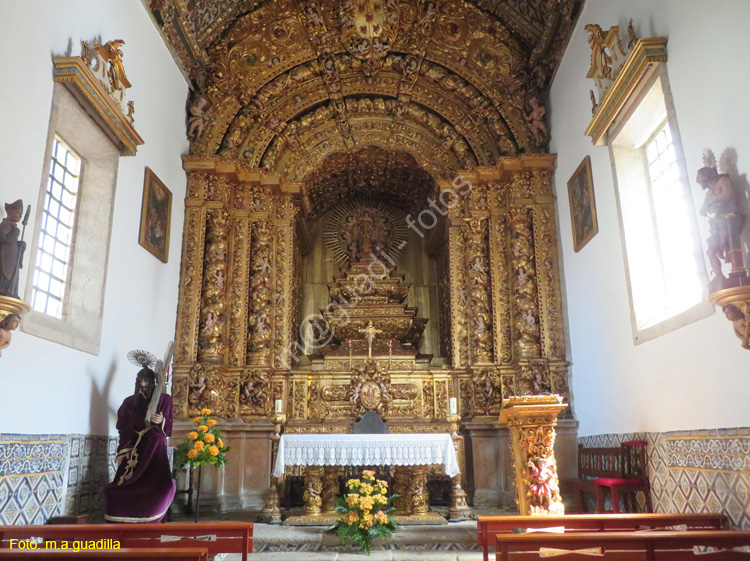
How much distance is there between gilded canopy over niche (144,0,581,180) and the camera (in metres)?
9.94

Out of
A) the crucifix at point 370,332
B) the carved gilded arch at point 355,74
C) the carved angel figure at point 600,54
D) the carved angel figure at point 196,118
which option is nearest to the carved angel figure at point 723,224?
the carved angel figure at point 600,54

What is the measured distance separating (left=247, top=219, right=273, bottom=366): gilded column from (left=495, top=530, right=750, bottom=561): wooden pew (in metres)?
6.84

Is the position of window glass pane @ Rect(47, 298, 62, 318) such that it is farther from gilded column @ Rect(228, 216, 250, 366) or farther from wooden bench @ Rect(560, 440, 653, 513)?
wooden bench @ Rect(560, 440, 653, 513)

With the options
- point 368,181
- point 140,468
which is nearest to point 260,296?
point 368,181

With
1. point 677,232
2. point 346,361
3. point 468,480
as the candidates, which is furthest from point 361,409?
point 677,232

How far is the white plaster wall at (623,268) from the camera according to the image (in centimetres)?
469

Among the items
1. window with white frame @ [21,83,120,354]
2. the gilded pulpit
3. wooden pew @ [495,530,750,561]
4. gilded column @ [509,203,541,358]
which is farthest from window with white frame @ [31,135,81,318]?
gilded column @ [509,203,541,358]

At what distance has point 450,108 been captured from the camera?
10.7 meters

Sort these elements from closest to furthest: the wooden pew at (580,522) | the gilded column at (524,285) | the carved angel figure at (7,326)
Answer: the wooden pew at (580,522) → the carved angel figure at (7,326) → the gilded column at (524,285)

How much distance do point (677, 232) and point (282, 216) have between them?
6367mm

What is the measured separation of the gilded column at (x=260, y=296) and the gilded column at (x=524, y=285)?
4.04 meters

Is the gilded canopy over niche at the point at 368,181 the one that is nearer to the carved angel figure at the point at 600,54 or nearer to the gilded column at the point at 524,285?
the gilded column at the point at 524,285

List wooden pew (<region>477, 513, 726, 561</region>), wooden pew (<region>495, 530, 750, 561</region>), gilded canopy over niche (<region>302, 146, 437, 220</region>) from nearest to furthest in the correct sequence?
wooden pew (<region>495, 530, 750, 561</region>) < wooden pew (<region>477, 513, 726, 561</region>) < gilded canopy over niche (<region>302, 146, 437, 220</region>)

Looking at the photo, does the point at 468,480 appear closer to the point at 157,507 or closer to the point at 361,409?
the point at 361,409
